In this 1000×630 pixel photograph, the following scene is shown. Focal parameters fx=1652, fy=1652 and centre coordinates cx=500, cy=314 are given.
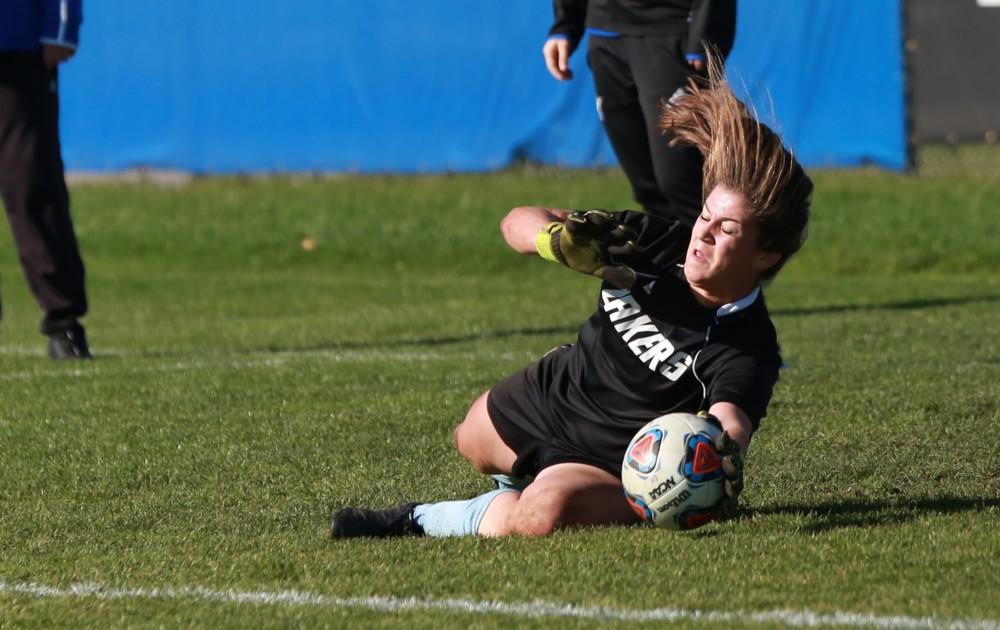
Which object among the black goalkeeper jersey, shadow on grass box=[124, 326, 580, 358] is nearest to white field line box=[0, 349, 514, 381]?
shadow on grass box=[124, 326, 580, 358]

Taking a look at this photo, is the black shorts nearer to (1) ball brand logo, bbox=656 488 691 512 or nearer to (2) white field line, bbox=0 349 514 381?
(1) ball brand logo, bbox=656 488 691 512

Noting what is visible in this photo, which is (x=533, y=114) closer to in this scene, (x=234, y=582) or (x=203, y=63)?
(x=203, y=63)

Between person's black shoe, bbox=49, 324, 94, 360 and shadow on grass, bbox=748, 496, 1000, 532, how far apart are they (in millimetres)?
4737

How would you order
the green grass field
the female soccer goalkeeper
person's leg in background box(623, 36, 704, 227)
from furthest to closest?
1. person's leg in background box(623, 36, 704, 227)
2. the female soccer goalkeeper
3. the green grass field

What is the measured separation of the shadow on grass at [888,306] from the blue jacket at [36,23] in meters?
4.32

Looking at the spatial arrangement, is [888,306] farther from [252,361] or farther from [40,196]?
[40,196]

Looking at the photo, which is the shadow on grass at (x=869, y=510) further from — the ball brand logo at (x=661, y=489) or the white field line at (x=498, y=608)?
the white field line at (x=498, y=608)

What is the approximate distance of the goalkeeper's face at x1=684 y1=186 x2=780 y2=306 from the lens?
4.57 meters

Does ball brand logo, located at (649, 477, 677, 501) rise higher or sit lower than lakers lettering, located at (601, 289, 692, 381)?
lower

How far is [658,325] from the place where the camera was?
4.71 m

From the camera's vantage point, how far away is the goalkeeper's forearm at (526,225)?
468 centimetres

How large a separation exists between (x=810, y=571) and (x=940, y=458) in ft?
5.63

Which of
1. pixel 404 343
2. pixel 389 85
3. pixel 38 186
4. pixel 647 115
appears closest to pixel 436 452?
pixel 647 115

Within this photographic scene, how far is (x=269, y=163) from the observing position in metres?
15.1
